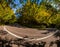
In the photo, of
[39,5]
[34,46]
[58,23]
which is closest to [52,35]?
[34,46]

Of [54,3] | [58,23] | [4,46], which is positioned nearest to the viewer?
[4,46]

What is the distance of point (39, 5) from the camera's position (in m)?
12.5

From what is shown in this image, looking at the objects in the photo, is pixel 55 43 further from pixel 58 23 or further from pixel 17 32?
pixel 58 23

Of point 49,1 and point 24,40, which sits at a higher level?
point 49,1

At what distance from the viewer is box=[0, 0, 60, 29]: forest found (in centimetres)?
1155

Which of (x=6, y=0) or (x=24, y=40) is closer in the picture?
(x=24, y=40)

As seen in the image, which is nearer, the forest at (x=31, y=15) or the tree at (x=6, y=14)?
the tree at (x=6, y=14)

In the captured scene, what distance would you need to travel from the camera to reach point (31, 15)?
1191 centimetres

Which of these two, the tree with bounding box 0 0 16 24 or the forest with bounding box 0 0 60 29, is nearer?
the tree with bounding box 0 0 16 24

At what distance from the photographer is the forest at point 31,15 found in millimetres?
11547

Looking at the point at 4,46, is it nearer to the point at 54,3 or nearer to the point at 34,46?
the point at 34,46

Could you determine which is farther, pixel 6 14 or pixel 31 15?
pixel 31 15

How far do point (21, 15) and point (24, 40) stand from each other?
3969 mm

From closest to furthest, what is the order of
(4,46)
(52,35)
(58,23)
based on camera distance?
(4,46) → (52,35) → (58,23)
